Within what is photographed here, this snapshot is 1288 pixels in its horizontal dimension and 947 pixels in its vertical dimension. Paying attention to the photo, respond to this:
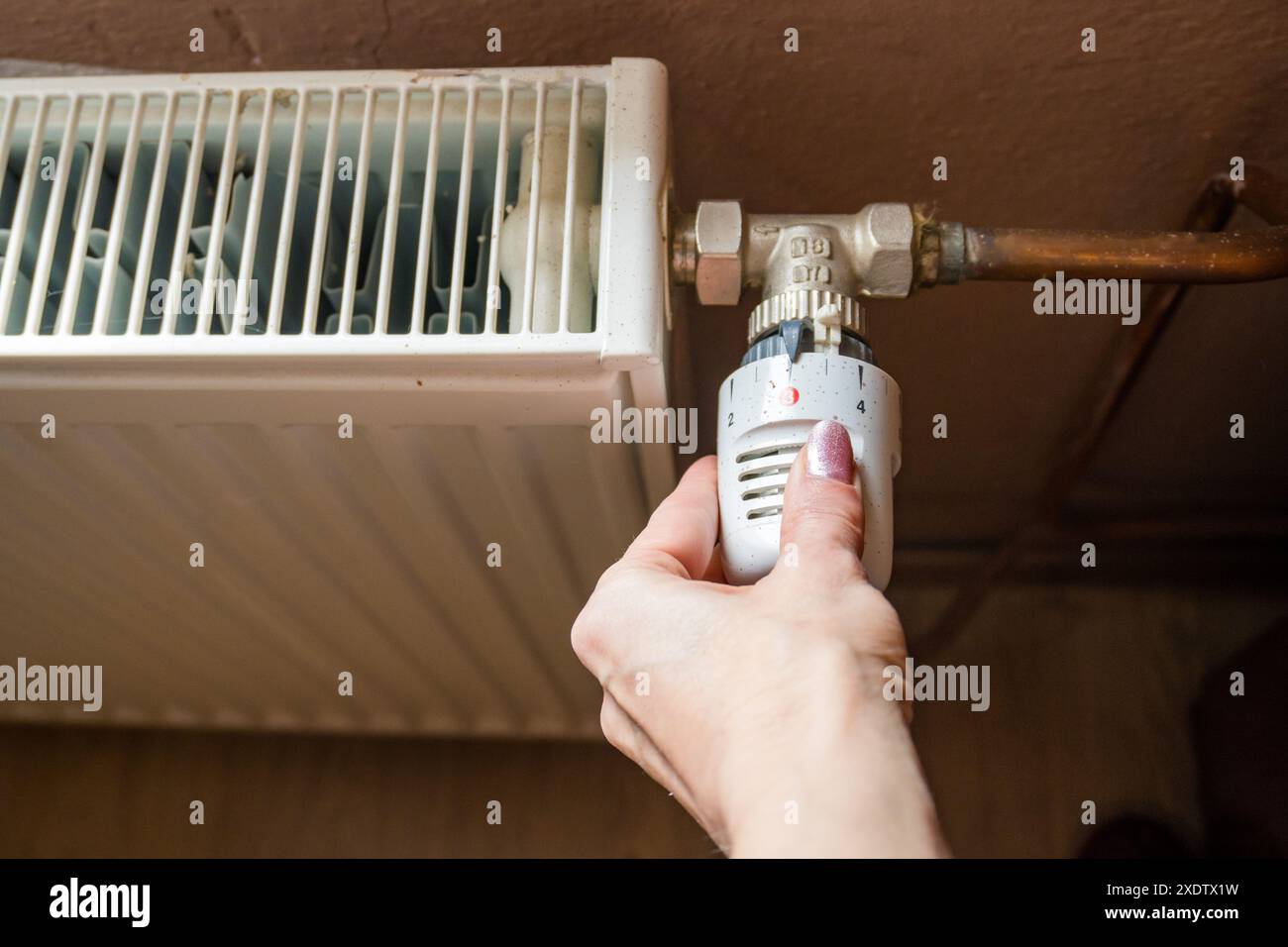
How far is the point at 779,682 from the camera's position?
0.39 m

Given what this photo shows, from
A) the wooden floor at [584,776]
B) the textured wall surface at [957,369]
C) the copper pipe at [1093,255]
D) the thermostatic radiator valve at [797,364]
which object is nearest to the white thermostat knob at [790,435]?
the thermostatic radiator valve at [797,364]

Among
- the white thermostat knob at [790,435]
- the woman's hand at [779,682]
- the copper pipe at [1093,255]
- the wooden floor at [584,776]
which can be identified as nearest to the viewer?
the woman's hand at [779,682]

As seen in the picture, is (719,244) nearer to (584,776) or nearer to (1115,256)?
(1115,256)

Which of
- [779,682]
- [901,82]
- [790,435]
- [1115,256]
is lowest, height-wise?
[779,682]

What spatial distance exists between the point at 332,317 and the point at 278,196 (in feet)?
0.29

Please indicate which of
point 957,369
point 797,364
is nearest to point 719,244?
point 797,364

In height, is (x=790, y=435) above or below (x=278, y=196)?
below

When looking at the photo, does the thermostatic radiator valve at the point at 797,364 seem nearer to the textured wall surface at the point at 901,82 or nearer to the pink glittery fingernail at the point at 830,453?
the pink glittery fingernail at the point at 830,453

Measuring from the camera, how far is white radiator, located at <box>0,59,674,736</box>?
526 millimetres

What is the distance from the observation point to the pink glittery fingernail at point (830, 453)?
0.44 meters

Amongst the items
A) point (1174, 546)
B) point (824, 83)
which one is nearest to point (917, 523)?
point (1174, 546)

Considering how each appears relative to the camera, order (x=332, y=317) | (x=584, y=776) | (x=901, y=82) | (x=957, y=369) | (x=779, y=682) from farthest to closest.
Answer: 1. (x=584, y=776)
2. (x=957, y=369)
3. (x=901, y=82)
4. (x=332, y=317)
5. (x=779, y=682)

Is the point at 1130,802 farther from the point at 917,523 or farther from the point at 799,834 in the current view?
the point at 799,834

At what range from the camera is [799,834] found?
13.5 inches
